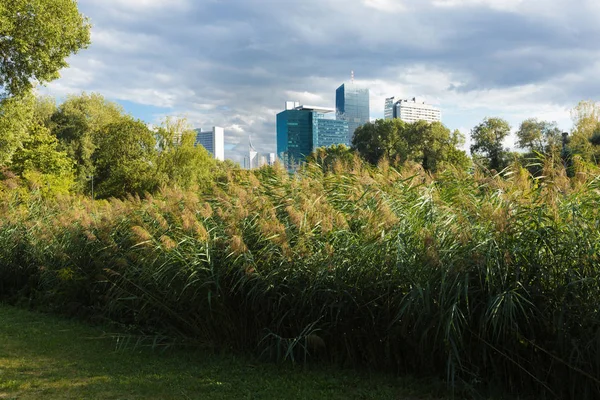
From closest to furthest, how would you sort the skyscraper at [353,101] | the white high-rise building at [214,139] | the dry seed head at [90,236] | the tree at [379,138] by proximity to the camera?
the dry seed head at [90,236], the tree at [379,138], the white high-rise building at [214,139], the skyscraper at [353,101]

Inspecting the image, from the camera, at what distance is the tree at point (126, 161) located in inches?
1261

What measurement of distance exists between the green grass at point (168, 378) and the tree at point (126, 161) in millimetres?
27089

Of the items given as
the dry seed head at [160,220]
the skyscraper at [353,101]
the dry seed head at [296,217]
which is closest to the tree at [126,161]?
the dry seed head at [160,220]

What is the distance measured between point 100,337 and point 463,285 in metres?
4.00

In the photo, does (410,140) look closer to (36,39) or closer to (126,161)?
(126,161)

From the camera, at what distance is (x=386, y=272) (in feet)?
14.4

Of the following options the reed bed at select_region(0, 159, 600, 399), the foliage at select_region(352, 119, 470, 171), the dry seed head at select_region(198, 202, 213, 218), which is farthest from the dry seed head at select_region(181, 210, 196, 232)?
the foliage at select_region(352, 119, 470, 171)

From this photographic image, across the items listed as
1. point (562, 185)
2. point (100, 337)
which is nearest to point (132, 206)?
point (100, 337)

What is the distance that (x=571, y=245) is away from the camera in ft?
12.5

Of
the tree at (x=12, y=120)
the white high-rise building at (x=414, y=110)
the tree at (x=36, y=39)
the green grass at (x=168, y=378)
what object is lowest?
the green grass at (x=168, y=378)

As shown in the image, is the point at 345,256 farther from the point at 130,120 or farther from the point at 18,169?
the point at 130,120

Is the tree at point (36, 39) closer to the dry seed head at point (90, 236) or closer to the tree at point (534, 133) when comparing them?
the dry seed head at point (90, 236)

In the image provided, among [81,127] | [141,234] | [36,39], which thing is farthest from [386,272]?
[81,127]

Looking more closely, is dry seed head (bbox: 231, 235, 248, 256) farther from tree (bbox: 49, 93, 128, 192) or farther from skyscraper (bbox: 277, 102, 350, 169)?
skyscraper (bbox: 277, 102, 350, 169)
